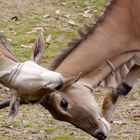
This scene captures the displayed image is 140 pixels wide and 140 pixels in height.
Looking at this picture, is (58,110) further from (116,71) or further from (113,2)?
(113,2)

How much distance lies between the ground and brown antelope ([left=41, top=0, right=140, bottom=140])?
0.72m

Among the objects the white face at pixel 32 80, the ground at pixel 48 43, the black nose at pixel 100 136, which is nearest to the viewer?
the white face at pixel 32 80

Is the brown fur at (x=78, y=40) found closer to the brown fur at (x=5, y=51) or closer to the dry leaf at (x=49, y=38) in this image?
the brown fur at (x=5, y=51)

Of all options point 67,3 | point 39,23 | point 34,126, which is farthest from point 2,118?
point 67,3

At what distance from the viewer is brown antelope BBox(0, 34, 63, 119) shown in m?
5.91

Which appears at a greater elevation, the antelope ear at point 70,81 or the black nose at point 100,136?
the antelope ear at point 70,81

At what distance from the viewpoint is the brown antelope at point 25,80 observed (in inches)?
233

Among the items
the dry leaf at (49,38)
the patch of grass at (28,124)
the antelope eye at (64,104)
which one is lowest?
the dry leaf at (49,38)

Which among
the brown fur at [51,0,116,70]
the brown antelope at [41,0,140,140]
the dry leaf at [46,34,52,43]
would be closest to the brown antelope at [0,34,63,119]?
the brown antelope at [41,0,140,140]

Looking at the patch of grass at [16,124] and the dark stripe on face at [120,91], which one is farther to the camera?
the patch of grass at [16,124]

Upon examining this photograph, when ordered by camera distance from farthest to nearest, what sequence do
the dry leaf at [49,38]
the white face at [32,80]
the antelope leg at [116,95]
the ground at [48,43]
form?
the dry leaf at [49,38] < the ground at [48,43] < the antelope leg at [116,95] < the white face at [32,80]

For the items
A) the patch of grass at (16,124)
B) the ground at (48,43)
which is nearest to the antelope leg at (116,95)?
the ground at (48,43)

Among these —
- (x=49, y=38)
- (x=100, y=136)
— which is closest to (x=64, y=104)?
A: (x=100, y=136)

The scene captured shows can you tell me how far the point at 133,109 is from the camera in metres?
8.77
